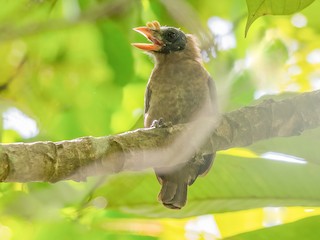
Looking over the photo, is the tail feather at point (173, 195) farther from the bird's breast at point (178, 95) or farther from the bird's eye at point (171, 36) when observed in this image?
the bird's eye at point (171, 36)

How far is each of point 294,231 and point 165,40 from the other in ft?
6.94

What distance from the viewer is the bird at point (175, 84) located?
271 centimetres

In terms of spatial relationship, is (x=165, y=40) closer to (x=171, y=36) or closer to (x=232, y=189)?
(x=171, y=36)

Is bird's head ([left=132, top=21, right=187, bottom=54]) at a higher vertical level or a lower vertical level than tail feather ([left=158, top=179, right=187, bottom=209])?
higher

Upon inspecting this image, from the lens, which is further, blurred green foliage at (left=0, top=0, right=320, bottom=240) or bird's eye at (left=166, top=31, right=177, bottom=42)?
bird's eye at (left=166, top=31, right=177, bottom=42)

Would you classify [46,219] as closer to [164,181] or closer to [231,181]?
[231,181]

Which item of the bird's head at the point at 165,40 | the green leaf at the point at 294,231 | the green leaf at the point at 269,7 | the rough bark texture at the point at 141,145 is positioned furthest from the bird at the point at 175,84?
the green leaf at the point at 269,7

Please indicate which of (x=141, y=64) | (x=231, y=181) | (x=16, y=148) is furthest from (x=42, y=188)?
(x=141, y=64)

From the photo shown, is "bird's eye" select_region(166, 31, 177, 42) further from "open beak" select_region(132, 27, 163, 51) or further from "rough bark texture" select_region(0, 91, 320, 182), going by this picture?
"rough bark texture" select_region(0, 91, 320, 182)

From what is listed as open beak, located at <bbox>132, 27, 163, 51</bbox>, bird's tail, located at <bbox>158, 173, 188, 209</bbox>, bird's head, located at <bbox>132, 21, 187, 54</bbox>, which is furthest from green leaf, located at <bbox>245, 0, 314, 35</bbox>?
bird's head, located at <bbox>132, 21, 187, 54</bbox>

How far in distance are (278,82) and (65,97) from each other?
0.91 m

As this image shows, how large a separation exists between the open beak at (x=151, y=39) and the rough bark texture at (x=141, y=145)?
46.1 inches

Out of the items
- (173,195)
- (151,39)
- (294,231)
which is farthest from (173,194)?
(151,39)

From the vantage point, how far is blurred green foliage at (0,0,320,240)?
5.55ft
